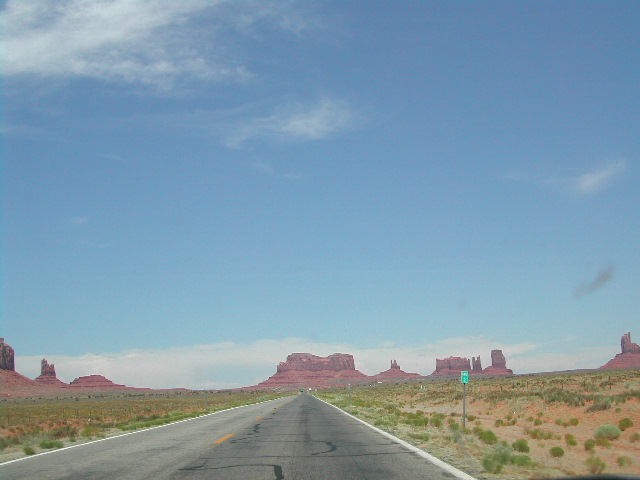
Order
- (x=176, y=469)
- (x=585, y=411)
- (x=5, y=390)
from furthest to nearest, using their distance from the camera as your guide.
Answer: (x=5, y=390)
(x=585, y=411)
(x=176, y=469)

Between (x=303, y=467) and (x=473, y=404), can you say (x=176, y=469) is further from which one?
(x=473, y=404)

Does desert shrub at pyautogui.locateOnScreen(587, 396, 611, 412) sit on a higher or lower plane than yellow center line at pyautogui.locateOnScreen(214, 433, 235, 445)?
lower

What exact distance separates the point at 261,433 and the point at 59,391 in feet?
607

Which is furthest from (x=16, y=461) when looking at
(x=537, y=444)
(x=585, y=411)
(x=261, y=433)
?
(x=585, y=411)

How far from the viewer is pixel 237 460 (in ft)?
40.3

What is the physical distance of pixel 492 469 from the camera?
1060cm

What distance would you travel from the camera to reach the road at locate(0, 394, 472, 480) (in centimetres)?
1040

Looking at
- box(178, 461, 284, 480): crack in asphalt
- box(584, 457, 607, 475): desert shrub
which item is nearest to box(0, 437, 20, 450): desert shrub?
box(178, 461, 284, 480): crack in asphalt

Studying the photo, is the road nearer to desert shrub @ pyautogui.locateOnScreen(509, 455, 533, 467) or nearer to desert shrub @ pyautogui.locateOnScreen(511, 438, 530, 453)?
desert shrub @ pyautogui.locateOnScreen(509, 455, 533, 467)

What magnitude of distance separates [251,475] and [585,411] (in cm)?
2307

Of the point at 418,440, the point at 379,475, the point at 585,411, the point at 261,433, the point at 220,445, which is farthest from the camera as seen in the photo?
the point at 585,411

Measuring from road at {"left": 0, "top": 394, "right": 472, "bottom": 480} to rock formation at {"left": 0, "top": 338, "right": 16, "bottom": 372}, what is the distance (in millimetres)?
185930

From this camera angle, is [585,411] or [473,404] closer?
[585,411]

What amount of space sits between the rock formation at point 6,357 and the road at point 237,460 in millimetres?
185930
